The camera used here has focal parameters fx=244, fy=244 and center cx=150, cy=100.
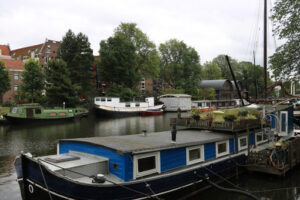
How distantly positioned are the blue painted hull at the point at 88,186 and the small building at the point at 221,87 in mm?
85106

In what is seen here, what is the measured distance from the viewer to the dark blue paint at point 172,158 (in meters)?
10.5

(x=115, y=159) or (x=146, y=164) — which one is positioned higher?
(x=115, y=159)

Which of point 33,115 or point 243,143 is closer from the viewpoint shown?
point 243,143

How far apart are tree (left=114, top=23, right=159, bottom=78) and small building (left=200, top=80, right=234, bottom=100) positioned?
94.2 ft

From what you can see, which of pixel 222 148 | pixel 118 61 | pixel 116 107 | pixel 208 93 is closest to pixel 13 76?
pixel 118 61

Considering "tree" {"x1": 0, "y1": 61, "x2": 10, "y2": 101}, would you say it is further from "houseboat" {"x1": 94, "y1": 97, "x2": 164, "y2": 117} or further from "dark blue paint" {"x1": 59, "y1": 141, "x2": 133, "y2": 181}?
"dark blue paint" {"x1": 59, "y1": 141, "x2": 133, "y2": 181}

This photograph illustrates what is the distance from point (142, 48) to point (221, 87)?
35455mm

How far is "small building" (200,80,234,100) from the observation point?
304 ft

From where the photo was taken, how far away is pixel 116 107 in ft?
194

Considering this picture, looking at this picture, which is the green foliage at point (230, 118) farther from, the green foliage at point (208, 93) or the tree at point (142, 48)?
the green foliage at point (208, 93)

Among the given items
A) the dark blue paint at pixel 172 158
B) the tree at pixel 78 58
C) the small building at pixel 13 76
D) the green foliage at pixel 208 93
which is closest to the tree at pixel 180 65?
the green foliage at pixel 208 93

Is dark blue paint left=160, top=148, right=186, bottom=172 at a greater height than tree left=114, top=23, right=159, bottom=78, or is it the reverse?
tree left=114, top=23, right=159, bottom=78

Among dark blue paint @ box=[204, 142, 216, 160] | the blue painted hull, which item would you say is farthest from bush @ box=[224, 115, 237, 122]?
the blue painted hull

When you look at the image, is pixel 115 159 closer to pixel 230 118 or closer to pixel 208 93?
pixel 230 118
